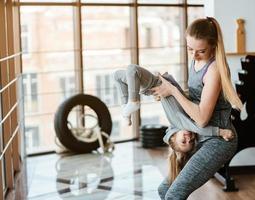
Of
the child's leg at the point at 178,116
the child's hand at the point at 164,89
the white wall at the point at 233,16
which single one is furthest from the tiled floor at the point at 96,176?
the child's hand at the point at 164,89

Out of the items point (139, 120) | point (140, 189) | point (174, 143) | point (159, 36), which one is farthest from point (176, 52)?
point (174, 143)

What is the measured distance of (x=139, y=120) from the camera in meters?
6.46

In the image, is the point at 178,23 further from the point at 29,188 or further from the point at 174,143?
the point at 174,143

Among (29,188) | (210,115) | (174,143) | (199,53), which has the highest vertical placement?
(199,53)

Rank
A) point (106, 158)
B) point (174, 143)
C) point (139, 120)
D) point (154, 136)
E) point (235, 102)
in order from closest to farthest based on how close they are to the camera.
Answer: point (235, 102) → point (174, 143) → point (106, 158) → point (154, 136) → point (139, 120)

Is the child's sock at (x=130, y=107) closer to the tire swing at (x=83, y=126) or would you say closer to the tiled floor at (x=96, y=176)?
the tiled floor at (x=96, y=176)

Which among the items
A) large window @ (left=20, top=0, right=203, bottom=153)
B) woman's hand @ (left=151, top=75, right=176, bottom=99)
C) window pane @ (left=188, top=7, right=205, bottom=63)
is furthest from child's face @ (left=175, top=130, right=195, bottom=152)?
window pane @ (left=188, top=7, right=205, bottom=63)

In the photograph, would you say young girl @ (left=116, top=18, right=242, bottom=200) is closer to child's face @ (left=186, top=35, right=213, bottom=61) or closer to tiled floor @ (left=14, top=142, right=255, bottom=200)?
child's face @ (left=186, top=35, right=213, bottom=61)

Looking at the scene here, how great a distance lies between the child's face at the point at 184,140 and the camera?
2.22 m

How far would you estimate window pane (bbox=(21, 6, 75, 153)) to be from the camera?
6070 mm

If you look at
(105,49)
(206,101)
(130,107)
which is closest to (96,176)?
(105,49)

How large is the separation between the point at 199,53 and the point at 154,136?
3.80 m

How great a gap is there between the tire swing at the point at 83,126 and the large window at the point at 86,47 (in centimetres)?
33

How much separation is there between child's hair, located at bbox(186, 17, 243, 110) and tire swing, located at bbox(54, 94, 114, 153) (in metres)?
3.68
